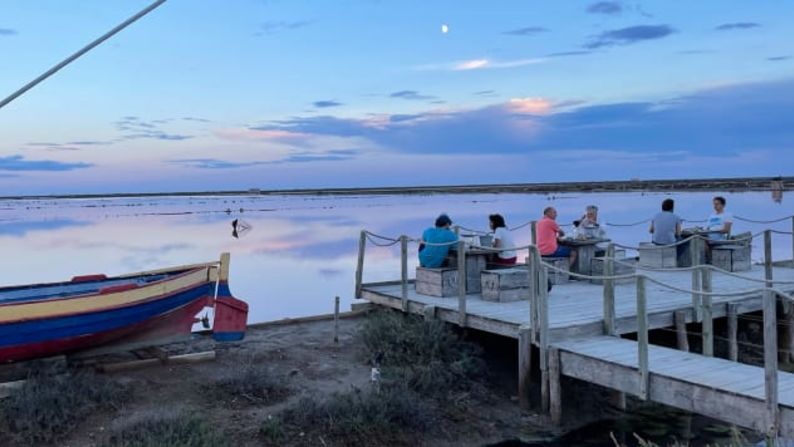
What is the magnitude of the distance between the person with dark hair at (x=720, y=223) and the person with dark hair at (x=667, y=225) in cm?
91

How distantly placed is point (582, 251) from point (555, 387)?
484 centimetres

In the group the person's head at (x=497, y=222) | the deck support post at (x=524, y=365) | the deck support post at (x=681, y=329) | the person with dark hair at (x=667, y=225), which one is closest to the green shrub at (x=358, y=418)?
the deck support post at (x=524, y=365)

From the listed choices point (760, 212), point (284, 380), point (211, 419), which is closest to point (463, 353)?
point (284, 380)

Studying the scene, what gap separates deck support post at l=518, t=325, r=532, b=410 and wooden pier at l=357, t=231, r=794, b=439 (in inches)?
0.5

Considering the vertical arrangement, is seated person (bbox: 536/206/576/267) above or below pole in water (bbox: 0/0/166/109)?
below

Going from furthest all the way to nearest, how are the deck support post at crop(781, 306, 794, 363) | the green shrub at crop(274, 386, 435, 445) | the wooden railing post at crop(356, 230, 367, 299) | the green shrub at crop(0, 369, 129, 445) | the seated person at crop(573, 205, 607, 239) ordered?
the seated person at crop(573, 205, 607, 239) → the wooden railing post at crop(356, 230, 367, 299) → the deck support post at crop(781, 306, 794, 363) → the green shrub at crop(274, 386, 435, 445) → the green shrub at crop(0, 369, 129, 445)

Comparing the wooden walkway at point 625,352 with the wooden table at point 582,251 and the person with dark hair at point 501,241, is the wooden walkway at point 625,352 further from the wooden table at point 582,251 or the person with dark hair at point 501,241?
the person with dark hair at point 501,241

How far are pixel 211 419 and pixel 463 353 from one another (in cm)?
346

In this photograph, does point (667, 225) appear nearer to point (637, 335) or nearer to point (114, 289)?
point (637, 335)

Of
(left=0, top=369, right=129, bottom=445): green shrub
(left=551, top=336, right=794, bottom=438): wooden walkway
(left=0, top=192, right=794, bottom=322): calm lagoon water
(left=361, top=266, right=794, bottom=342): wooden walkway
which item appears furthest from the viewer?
(left=0, top=192, right=794, bottom=322): calm lagoon water

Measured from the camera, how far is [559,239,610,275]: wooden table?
12.8 meters

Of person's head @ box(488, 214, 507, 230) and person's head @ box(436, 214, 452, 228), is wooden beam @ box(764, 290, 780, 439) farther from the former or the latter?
person's head @ box(488, 214, 507, 230)

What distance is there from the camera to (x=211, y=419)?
771 cm

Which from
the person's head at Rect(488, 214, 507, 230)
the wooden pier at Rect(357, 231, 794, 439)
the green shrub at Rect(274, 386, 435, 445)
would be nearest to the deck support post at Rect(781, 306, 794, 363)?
the wooden pier at Rect(357, 231, 794, 439)
